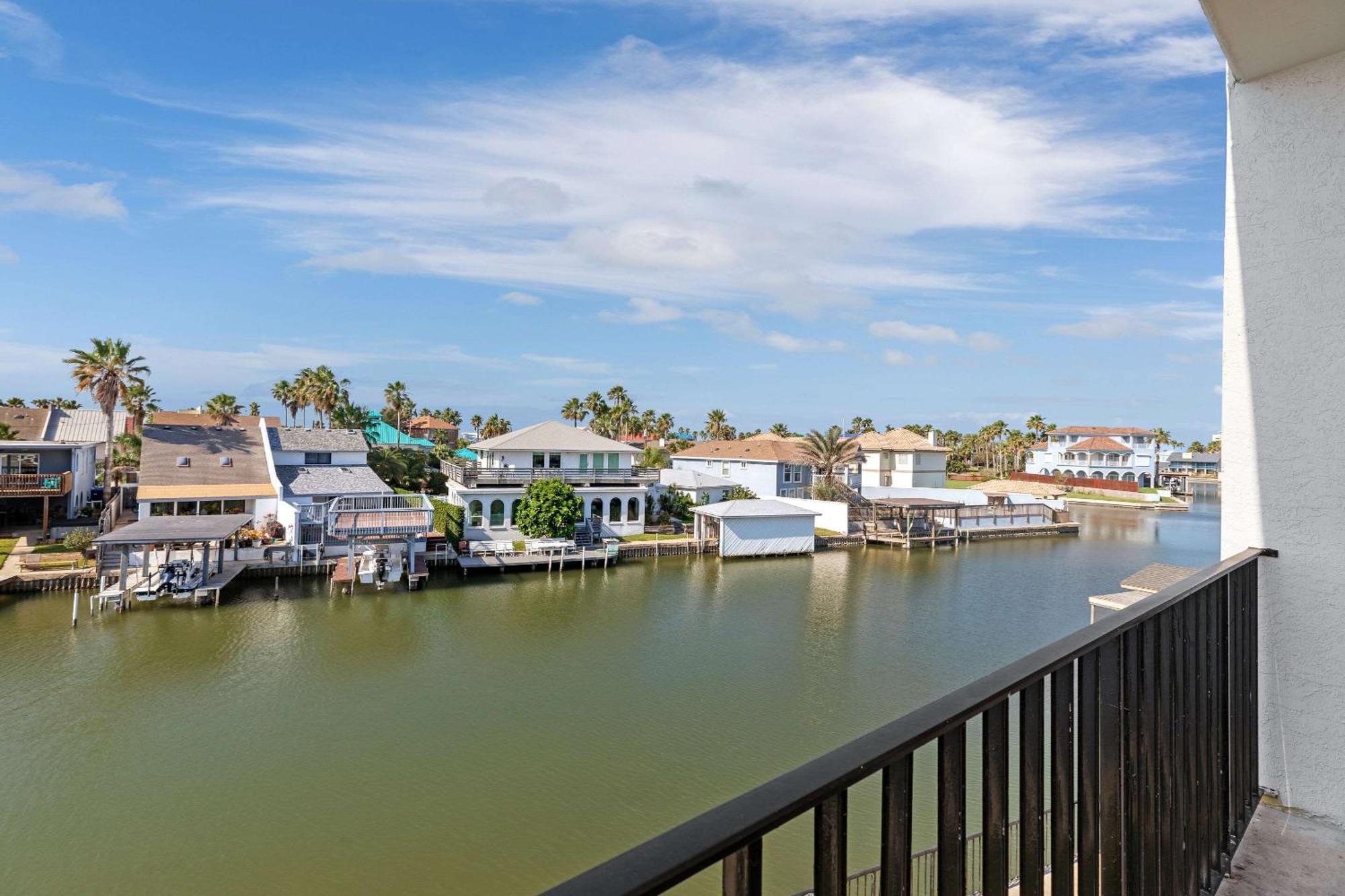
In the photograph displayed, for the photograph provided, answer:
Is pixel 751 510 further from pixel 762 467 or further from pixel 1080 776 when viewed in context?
pixel 1080 776

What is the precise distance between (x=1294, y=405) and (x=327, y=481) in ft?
88.3

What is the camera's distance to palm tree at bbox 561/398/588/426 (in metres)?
54.3

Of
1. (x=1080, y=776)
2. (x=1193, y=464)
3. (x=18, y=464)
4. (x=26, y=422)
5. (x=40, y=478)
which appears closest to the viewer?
(x=1080, y=776)

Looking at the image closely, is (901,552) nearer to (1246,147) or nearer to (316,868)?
(316,868)

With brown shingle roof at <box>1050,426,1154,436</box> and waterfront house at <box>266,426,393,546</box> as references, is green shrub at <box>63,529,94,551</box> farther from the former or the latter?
brown shingle roof at <box>1050,426,1154,436</box>

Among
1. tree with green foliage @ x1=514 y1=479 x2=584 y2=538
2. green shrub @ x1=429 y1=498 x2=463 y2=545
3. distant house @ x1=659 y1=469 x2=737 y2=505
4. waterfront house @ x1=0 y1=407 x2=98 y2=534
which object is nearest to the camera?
waterfront house @ x1=0 y1=407 x2=98 y2=534

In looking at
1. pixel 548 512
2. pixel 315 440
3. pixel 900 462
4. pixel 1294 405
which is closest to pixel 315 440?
pixel 315 440

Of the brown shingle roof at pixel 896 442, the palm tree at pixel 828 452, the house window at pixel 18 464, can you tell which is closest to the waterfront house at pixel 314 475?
the house window at pixel 18 464

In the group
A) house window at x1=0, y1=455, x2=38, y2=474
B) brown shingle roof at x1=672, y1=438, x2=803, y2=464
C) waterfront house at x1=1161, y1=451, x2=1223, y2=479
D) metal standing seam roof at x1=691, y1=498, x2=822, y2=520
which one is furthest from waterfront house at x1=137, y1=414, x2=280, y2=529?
waterfront house at x1=1161, y1=451, x2=1223, y2=479

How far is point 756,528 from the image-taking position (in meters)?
27.5

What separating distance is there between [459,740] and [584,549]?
1374cm

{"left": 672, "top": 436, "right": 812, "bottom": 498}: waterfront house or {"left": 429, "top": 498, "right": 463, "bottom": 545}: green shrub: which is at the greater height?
{"left": 672, "top": 436, "right": 812, "bottom": 498}: waterfront house

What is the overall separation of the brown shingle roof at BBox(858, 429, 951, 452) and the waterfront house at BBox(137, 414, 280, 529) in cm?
3230

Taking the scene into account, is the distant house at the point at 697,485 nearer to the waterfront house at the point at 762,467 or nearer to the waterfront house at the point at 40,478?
the waterfront house at the point at 762,467
